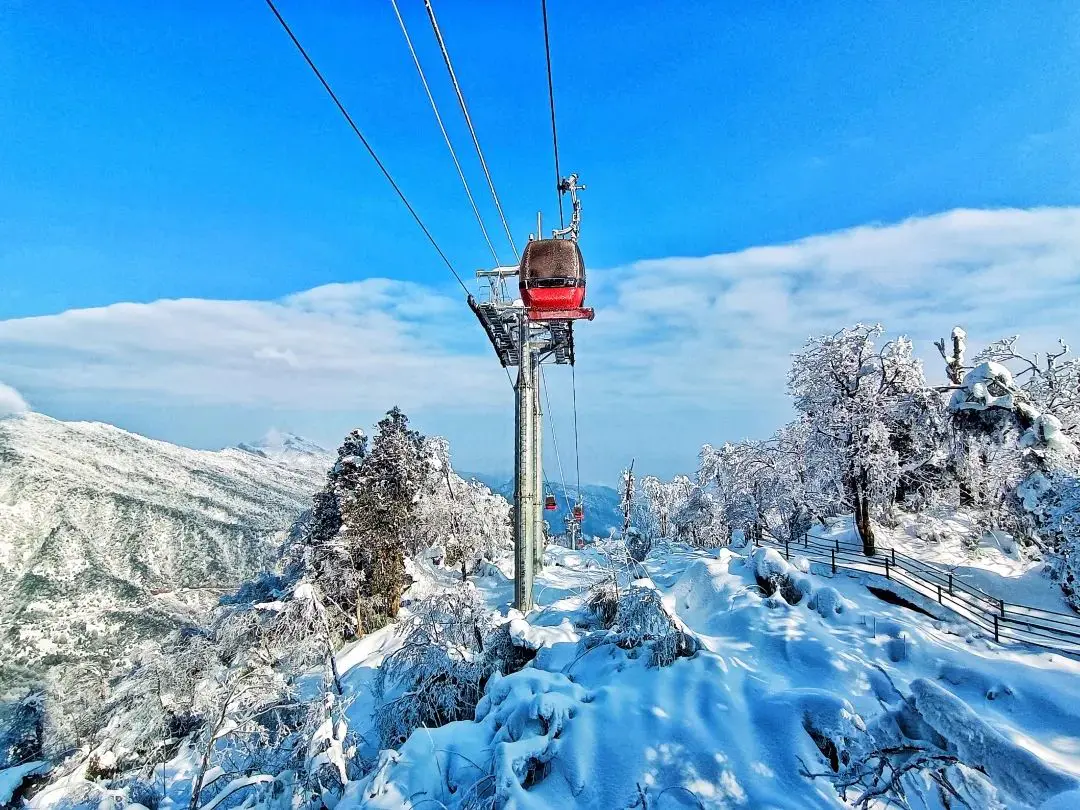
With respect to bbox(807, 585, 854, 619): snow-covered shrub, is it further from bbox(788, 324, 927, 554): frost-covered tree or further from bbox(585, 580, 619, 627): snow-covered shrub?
bbox(788, 324, 927, 554): frost-covered tree

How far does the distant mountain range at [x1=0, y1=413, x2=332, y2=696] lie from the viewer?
6025 centimetres

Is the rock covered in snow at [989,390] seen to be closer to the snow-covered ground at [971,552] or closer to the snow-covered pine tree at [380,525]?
the snow-covered ground at [971,552]

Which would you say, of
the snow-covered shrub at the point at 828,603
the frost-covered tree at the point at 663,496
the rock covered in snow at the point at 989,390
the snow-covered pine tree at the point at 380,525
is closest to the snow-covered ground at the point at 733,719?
the snow-covered shrub at the point at 828,603

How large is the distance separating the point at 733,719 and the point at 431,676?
7.06 m

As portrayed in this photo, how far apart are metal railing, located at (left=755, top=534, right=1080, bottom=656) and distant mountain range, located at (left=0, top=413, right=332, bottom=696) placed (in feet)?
175

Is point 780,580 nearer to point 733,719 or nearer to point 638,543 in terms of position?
point 733,719

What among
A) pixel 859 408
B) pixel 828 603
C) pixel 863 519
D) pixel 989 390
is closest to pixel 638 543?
pixel 863 519

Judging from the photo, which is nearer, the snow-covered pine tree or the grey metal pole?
the grey metal pole

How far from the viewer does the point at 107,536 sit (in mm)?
82938

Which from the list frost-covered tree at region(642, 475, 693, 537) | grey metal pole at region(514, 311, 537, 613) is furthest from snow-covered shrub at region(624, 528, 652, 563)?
frost-covered tree at region(642, 475, 693, 537)

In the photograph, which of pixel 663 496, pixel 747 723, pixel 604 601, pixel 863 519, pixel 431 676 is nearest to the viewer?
pixel 747 723

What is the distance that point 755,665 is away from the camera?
10.0 metres

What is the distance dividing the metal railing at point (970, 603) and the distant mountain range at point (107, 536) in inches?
2099

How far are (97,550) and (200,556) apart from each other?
14.8 metres
